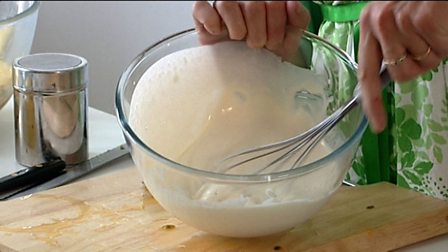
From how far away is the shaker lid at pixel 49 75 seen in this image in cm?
99

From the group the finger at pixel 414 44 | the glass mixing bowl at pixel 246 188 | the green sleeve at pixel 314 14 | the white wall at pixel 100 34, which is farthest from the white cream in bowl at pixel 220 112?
the white wall at pixel 100 34

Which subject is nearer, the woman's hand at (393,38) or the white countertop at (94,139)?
the woman's hand at (393,38)

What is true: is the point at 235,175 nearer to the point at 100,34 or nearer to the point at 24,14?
the point at 24,14

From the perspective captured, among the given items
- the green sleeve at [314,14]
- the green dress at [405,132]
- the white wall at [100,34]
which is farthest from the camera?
the white wall at [100,34]

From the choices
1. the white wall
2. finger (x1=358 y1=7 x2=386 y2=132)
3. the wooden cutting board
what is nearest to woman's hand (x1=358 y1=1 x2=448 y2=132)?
finger (x1=358 y1=7 x2=386 y2=132)

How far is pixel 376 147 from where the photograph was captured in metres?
1.04

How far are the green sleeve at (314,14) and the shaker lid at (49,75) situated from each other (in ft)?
0.85

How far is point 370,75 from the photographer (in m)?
0.70

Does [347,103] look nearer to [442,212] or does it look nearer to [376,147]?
[442,212]

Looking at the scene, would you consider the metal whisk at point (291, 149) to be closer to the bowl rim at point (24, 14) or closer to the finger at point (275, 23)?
the finger at point (275, 23)

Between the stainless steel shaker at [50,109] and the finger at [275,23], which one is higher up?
the finger at [275,23]

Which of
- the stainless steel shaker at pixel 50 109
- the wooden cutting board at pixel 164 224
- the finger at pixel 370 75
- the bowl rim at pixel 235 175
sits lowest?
the wooden cutting board at pixel 164 224

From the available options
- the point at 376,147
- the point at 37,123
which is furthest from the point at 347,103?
the point at 37,123

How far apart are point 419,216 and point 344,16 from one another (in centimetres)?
27
